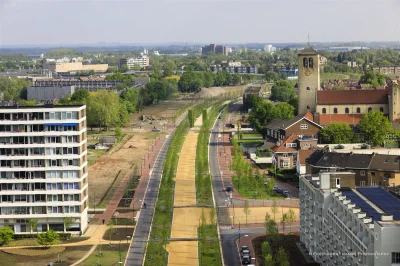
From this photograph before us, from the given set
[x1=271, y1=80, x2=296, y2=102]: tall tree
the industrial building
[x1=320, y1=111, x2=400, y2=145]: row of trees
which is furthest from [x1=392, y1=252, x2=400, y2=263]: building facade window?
the industrial building

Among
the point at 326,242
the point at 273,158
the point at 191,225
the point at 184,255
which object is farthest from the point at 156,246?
the point at 273,158

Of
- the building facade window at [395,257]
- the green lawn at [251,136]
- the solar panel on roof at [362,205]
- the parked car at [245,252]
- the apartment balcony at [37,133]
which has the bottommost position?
the green lawn at [251,136]

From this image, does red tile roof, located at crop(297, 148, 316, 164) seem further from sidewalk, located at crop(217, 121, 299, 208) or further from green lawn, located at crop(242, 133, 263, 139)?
green lawn, located at crop(242, 133, 263, 139)

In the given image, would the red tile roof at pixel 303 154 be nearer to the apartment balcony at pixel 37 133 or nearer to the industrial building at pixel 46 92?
the apartment balcony at pixel 37 133

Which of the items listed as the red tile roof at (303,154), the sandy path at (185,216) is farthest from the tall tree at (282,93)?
the red tile roof at (303,154)

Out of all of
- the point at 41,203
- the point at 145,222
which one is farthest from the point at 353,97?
the point at 41,203

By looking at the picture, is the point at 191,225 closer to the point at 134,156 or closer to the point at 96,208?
the point at 96,208
